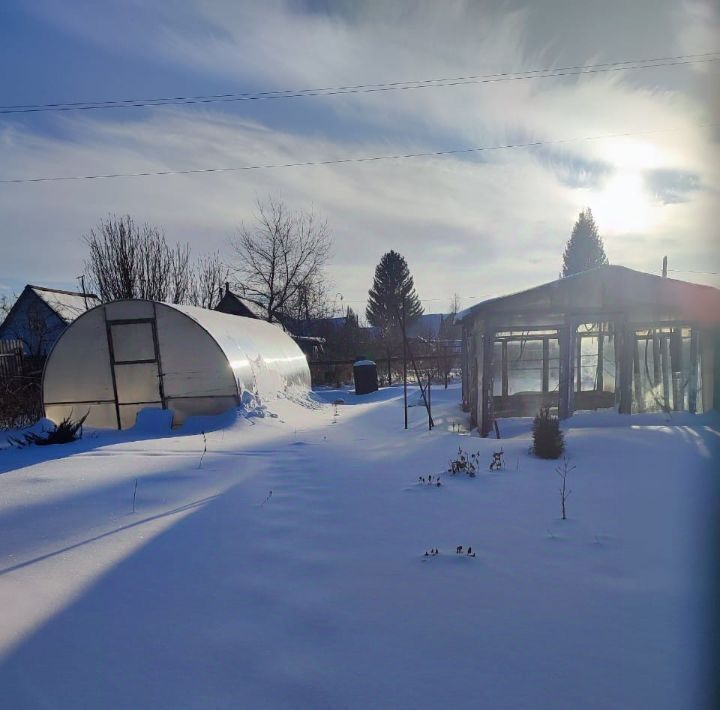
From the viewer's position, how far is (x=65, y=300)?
82.3 feet

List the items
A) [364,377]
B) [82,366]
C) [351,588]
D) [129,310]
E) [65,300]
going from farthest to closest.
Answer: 1. [65,300]
2. [364,377]
3. [82,366]
4. [129,310]
5. [351,588]

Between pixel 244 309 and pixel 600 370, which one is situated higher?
pixel 244 309

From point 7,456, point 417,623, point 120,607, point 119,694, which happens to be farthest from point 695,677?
point 7,456

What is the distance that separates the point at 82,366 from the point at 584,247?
47.1 metres

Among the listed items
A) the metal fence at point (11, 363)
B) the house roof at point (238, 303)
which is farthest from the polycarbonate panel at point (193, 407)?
the house roof at point (238, 303)

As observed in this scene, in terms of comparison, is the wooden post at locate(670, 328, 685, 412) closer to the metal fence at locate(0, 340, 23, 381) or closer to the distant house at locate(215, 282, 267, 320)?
the metal fence at locate(0, 340, 23, 381)

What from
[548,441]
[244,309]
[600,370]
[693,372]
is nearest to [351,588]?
[548,441]

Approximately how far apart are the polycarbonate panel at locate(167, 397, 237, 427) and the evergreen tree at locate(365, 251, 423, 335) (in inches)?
1450

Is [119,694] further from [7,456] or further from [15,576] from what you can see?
[7,456]

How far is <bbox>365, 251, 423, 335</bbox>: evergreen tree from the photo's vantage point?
1842 inches

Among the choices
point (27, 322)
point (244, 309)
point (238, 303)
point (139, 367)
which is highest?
point (238, 303)

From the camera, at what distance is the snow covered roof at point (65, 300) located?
2372 centimetres

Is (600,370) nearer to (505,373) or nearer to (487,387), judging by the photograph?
(505,373)

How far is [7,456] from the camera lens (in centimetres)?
690
